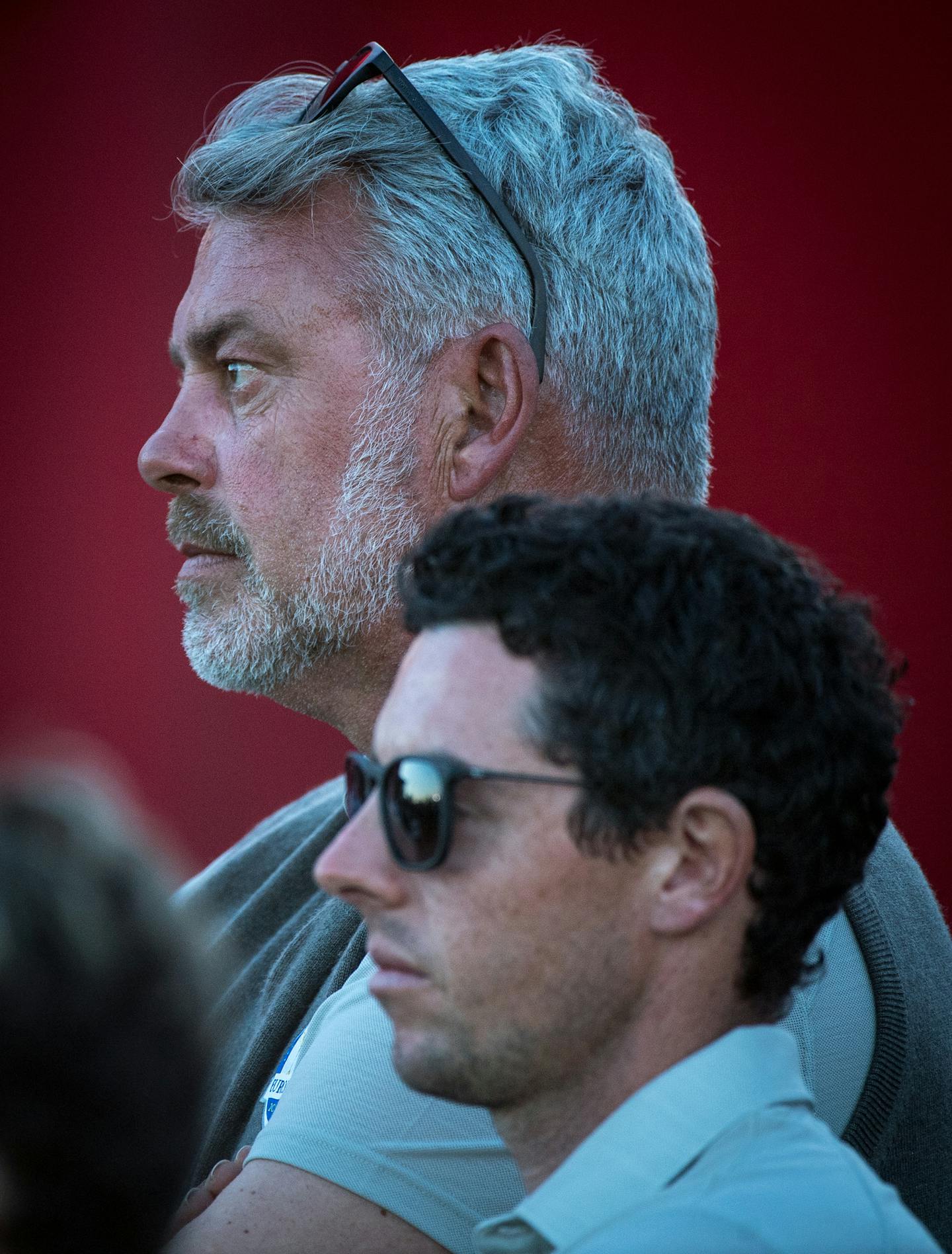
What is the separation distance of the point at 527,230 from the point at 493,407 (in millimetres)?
296

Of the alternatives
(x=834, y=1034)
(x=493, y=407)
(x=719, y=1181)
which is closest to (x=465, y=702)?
(x=719, y=1181)

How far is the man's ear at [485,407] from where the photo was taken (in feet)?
7.22

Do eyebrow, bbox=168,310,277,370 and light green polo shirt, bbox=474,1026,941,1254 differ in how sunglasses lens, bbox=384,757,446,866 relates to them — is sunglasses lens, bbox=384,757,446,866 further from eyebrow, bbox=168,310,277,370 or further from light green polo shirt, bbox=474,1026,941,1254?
eyebrow, bbox=168,310,277,370

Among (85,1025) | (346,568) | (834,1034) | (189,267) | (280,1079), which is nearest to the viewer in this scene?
(85,1025)

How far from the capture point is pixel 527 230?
227 centimetres

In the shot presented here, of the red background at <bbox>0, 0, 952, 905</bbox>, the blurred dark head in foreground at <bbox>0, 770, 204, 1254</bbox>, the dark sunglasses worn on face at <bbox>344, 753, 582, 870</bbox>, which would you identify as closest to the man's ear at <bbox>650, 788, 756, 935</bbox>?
the dark sunglasses worn on face at <bbox>344, 753, 582, 870</bbox>

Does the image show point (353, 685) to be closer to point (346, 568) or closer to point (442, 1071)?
point (346, 568)

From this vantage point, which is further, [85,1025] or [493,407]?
[493,407]

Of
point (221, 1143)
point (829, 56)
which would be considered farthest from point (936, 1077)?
point (829, 56)

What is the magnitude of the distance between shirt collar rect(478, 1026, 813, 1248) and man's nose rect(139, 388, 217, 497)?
1.33 m

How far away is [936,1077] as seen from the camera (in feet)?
5.55

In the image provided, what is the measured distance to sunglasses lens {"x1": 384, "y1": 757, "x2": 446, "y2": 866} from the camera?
130 centimetres

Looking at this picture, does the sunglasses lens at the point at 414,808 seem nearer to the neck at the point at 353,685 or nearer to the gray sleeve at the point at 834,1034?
the gray sleeve at the point at 834,1034

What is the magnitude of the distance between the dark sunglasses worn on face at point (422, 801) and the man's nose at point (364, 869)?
3cm
